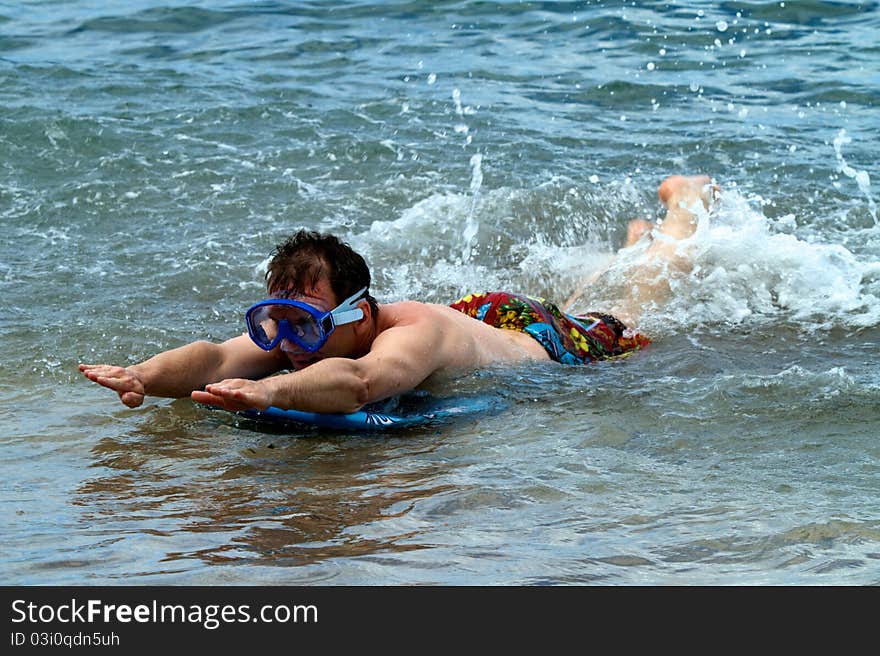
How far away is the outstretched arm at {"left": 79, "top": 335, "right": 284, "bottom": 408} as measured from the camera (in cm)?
468

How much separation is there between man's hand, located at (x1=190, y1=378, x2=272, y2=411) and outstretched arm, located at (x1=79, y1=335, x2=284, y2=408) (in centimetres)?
57

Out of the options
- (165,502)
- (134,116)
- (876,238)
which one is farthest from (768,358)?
(134,116)

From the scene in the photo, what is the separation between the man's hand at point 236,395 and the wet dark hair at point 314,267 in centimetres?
77

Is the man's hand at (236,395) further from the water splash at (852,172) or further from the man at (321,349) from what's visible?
the water splash at (852,172)

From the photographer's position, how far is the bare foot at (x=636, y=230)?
8031mm

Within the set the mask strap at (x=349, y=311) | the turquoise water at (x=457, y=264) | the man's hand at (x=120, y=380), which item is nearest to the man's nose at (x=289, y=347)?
the mask strap at (x=349, y=311)

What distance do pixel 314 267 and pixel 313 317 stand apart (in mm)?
242

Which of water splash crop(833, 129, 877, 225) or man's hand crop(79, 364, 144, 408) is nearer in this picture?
man's hand crop(79, 364, 144, 408)

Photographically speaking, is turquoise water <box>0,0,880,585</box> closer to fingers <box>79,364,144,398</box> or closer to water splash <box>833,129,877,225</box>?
water splash <box>833,129,877,225</box>

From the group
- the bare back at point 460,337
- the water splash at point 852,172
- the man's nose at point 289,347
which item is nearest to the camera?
the man's nose at point 289,347

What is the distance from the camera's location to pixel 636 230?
8.09 meters

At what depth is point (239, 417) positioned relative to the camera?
5.21m

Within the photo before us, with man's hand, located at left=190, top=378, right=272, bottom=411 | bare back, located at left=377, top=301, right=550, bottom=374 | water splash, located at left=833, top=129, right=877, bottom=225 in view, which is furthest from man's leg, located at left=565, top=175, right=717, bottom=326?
man's hand, located at left=190, top=378, right=272, bottom=411
